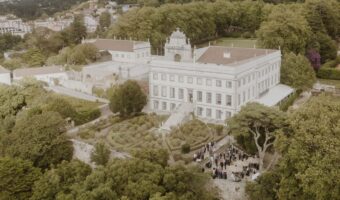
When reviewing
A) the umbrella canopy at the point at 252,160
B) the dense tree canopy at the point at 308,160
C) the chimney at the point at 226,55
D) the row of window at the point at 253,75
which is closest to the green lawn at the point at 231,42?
the row of window at the point at 253,75

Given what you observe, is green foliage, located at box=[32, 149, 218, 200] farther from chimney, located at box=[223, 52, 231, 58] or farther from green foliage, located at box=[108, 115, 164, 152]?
chimney, located at box=[223, 52, 231, 58]

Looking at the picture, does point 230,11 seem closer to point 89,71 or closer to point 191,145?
point 89,71

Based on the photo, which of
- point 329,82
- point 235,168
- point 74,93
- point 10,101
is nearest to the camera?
point 235,168

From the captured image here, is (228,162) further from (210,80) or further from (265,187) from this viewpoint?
(210,80)

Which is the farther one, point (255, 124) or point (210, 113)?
point (210, 113)

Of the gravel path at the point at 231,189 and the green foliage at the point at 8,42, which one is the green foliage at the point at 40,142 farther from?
the green foliage at the point at 8,42

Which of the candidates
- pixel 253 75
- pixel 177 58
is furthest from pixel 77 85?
pixel 253 75

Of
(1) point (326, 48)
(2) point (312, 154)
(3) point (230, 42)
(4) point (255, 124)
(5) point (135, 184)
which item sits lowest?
(5) point (135, 184)

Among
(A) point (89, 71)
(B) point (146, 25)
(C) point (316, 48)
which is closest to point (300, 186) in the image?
Answer: (A) point (89, 71)
